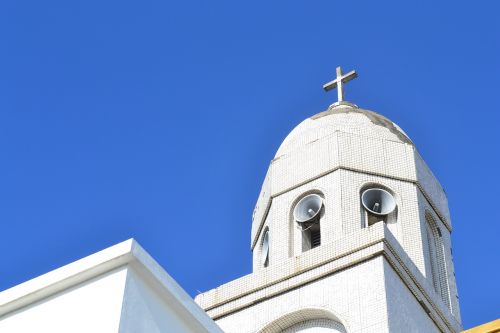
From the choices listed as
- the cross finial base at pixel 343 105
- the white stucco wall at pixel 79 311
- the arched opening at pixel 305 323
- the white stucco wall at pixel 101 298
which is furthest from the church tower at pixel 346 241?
the white stucco wall at pixel 79 311

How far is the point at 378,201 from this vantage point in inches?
768

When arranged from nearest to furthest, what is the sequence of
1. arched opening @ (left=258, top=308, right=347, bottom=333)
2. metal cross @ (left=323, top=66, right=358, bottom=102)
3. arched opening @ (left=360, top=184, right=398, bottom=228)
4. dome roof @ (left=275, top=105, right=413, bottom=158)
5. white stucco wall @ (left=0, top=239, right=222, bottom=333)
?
white stucco wall @ (left=0, top=239, right=222, bottom=333) → arched opening @ (left=258, top=308, right=347, bottom=333) → arched opening @ (left=360, top=184, right=398, bottom=228) → dome roof @ (left=275, top=105, right=413, bottom=158) → metal cross @ (left=323, top=66, right=358, bottom=102)

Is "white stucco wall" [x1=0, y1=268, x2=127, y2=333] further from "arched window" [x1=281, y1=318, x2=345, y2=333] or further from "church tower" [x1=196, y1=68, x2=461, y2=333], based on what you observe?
"arched window" [x1=281, y1=318, x2=345, y2=333]

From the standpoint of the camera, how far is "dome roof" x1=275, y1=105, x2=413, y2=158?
20766 mm

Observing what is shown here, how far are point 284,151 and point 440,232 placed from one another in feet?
9.59

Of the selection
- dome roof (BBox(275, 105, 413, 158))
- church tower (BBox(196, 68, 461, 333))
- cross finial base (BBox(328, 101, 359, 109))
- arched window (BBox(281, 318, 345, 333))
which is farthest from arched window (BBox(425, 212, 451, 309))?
cross finial base (BBox(328, 101, 359, 109))

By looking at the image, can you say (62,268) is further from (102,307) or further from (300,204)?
(300,204)

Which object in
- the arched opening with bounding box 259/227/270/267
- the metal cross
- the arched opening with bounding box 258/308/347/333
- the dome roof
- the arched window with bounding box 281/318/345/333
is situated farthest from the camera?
the metal cross

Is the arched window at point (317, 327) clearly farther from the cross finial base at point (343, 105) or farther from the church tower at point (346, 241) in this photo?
the cross finial base at point (343, 105)

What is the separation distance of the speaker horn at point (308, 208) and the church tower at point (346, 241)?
0.05ft

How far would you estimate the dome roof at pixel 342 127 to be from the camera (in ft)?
68.1

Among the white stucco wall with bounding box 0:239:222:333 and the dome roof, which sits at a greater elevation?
the dome roof

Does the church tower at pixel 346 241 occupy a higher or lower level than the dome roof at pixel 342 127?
lower

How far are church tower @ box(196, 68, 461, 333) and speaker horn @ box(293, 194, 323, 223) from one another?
0.02 metres
